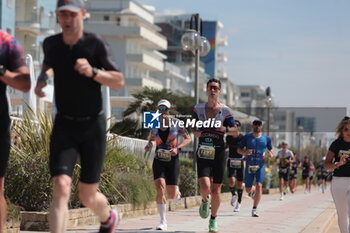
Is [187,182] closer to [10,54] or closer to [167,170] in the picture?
[167,170]

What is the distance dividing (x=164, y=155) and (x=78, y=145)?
6345mm

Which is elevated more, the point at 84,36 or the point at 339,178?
the point at 84,36

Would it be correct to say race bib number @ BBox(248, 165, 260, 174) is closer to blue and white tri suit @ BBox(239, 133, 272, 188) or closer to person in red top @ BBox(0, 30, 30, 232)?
blue and white tri suit @ BBox(239, 133, 272, 188)


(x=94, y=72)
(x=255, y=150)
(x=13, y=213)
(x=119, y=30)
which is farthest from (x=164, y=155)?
(x=119, y=30)

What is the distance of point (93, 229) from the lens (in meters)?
12.2

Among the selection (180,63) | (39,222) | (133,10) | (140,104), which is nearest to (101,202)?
(39,222)

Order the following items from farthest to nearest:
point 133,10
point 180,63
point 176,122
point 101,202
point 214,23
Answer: point 214,23
point 180,63
point 133,10
point 176,122
point 101,202

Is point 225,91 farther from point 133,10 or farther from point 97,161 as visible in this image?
point 97,161

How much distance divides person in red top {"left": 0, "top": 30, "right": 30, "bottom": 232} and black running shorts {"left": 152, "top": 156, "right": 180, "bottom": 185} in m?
6.44

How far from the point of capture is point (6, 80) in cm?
704

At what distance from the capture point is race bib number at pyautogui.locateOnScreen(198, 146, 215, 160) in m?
12.1

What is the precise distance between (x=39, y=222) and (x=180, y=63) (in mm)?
125901

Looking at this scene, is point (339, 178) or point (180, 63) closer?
point (339, 178)

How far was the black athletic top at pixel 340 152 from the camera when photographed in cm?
1109
